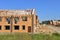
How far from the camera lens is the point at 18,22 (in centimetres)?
6016

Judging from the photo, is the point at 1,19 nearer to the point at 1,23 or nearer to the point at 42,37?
the point at 1,23

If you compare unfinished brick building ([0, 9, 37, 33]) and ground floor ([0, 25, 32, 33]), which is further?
unfinished brick building ([0, 9, 37, 33])

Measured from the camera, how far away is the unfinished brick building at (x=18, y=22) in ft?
196

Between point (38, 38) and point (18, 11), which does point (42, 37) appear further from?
point (18, 11)

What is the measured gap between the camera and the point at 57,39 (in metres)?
38.8

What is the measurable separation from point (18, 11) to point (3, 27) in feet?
22.7

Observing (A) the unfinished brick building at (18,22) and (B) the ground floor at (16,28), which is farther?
(A) the unfinished brick building at (18,22)

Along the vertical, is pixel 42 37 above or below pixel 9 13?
below

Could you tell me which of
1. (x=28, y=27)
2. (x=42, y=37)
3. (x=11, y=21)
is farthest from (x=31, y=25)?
(x=42, y=37)

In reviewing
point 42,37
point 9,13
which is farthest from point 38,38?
point 9,13

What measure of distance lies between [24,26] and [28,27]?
3.80 feet

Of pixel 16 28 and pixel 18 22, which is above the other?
pixel 18 22

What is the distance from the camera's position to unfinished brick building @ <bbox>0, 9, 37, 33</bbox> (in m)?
59.8

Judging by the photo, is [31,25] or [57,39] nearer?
[57,39]
